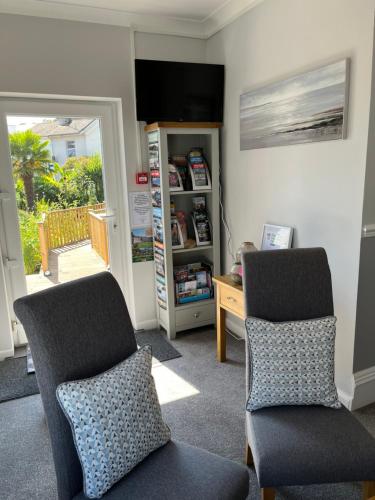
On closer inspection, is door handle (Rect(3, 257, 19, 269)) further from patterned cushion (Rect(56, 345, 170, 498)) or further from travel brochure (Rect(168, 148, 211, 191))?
patterned cushion (Rect(56, 345, 170, 498))

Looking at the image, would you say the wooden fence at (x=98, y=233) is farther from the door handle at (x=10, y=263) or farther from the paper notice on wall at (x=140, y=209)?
the door handle at (x=10, y=263)

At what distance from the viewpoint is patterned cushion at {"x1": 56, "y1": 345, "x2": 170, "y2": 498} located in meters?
1.23

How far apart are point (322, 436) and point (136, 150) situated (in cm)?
243

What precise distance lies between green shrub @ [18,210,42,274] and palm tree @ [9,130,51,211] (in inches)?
3.2

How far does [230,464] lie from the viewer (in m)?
1.37

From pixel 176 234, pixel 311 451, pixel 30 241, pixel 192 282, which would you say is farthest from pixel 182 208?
pixel 311 451

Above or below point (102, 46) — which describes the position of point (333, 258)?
below

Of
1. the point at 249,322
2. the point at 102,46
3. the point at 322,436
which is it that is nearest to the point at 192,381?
the point at 249,322

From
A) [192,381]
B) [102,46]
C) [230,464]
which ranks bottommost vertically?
[192,381]

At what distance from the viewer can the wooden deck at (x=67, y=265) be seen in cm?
316

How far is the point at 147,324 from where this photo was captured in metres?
3.43

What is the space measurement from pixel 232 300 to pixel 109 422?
4.94ft

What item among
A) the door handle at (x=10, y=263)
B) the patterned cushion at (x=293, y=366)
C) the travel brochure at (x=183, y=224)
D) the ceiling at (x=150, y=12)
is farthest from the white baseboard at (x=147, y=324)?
the ceiling at (x=150, y=12)

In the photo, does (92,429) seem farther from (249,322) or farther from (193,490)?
(249,322)
